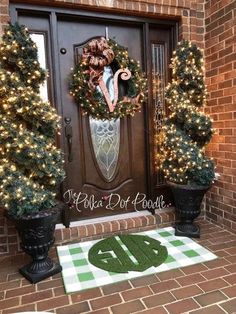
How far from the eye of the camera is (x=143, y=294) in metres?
1.76

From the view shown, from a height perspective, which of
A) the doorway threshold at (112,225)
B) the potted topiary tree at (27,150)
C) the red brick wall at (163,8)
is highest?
the red brick wall at (163,8)

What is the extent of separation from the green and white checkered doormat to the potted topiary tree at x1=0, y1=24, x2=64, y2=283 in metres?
0.19

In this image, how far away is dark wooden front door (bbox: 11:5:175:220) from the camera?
250 centimetres

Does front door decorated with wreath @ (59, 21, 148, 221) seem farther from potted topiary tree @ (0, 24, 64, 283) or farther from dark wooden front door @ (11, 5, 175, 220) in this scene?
potted topiary tree @ (0, 24, 64, 283)

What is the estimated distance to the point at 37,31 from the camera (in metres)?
2.43

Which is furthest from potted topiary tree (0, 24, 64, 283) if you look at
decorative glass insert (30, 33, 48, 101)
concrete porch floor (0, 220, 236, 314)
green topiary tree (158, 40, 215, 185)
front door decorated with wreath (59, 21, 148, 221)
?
green topiary tree (158, 40, 215, 185)

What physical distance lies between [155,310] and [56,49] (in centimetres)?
228

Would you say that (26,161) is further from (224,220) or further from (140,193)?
(224,220)

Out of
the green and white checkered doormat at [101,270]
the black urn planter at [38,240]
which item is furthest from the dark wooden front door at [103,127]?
the black urn planter at [38,240]

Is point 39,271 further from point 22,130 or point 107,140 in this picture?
point 107,140

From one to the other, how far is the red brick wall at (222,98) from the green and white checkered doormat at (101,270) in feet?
1.98

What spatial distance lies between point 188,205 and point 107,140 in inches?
40.9

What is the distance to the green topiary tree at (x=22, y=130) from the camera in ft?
6.02

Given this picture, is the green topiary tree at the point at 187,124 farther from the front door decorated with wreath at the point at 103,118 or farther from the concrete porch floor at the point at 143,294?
the concrete porch floor at the point at 143,294
